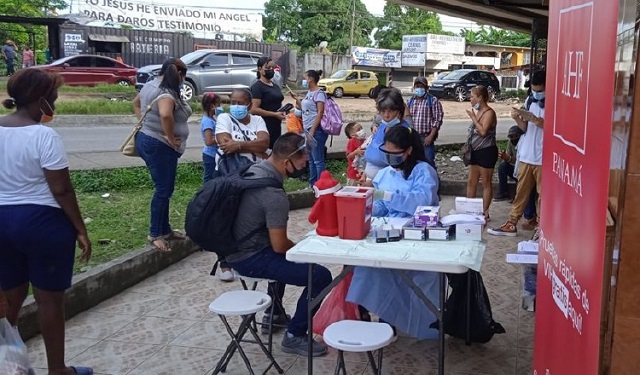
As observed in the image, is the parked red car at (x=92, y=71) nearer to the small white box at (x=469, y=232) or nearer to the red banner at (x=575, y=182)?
the small white box at (x=469, y=232)

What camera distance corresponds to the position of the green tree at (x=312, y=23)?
47.2m

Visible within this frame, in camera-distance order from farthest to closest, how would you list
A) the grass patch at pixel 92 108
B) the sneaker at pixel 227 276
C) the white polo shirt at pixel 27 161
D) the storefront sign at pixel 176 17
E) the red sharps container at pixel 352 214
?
the storefront sign at pixel 176 17 < the grass patch at pixel 92 108 < the sneaker at pixel 227 276 < the red sharps container at pixel 352 214 < the white polo shirt at pixel 27 161

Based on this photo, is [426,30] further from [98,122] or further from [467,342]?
[467,342]

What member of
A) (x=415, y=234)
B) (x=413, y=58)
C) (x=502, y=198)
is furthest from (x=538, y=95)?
(x=413, y=58)

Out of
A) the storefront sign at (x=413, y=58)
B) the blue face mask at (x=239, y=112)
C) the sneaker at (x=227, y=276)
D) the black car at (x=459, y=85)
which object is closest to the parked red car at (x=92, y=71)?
the black car at (x=459, y=85)

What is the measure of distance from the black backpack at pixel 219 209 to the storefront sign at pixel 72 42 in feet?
81.8

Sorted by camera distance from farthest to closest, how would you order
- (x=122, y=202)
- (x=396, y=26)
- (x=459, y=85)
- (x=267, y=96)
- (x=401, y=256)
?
1. (x=396, y=26)
2. (x=459, y=85)
3. (x=122, y=202)
4. (x=267, y=96)
5. (x=401, y=256)

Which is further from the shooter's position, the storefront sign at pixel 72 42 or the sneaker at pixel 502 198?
the storefront sign at pixel 72 42

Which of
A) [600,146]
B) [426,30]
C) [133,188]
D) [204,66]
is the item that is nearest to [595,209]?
[600,146]

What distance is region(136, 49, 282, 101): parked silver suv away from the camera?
763 inches

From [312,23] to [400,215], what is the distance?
1768 inches

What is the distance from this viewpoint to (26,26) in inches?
1184

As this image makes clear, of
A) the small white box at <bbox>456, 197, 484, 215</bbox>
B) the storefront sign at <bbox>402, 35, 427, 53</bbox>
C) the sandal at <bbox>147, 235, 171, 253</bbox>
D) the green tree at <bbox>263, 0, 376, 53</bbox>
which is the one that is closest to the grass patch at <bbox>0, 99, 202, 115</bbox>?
the sandal at <bbox>147, 235, 171, 253</bbox>

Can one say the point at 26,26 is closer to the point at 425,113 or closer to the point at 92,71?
the point at 92,71
